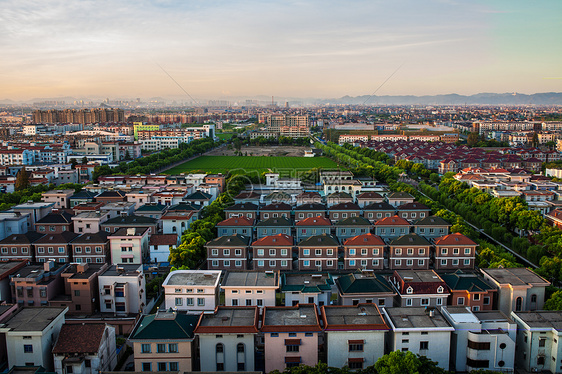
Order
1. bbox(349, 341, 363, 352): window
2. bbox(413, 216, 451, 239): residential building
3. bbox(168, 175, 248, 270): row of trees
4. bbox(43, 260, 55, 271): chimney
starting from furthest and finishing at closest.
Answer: bbox(413, 216, 451, 239): residential building, bbox(168, 175, 248, 270): row of trees, bbox(43, 260, 55, 271): chimney, bbox(349, 341, 363, 352): window

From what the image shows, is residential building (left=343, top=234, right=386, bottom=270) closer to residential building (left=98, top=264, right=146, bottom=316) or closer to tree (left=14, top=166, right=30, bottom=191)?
residential building (left=98, top=264, right=146, bottom=316)

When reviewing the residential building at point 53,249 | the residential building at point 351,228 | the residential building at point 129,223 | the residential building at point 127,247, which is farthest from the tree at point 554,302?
the residential building at point 53,249

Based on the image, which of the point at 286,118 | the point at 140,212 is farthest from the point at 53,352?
the point at 286,118

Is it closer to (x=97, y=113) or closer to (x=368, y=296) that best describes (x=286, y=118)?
(x=97, y=113)

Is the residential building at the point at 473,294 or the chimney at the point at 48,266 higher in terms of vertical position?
the chimney at the point at 48,266

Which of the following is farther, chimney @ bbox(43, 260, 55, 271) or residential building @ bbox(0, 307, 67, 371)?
chimney @ bbox(43, 260, 55, 271)

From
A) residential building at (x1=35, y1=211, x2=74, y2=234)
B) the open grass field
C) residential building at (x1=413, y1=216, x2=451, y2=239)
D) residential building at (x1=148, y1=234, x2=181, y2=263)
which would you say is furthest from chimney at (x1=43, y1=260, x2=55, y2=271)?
the open grass field

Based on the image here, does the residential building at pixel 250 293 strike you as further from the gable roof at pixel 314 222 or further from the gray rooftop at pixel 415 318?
the gable roof at pixel 314 222
